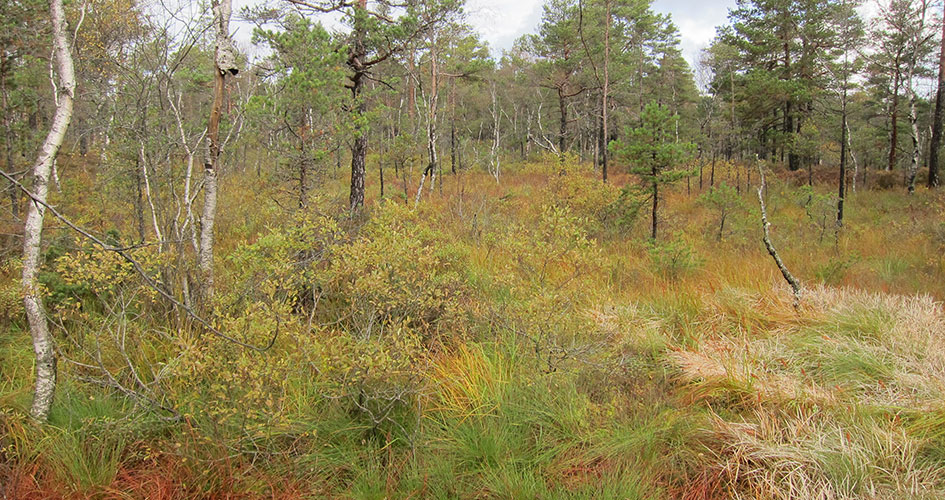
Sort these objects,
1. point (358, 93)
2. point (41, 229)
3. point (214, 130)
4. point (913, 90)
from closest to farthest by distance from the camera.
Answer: point (41, 229) < point (214, 130) < point (358, 93) < point (913, 90)

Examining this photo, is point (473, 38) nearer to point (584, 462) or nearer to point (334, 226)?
point (334, 226)

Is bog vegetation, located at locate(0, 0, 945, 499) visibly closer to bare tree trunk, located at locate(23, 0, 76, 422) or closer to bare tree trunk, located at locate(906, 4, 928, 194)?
bare tree trunk, located at locate(23, 0, 76, 422)

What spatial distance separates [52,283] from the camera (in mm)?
4508

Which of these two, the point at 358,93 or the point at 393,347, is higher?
the point at 358,93

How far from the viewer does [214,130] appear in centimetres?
455

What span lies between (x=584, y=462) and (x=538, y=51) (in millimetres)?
23464

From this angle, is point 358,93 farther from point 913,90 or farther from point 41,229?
point 913,90

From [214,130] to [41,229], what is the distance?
184cm

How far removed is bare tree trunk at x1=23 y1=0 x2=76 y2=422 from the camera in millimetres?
2904

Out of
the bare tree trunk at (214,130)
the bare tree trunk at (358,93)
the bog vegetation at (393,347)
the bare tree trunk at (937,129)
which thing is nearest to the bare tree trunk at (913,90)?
the bare tree trunk at (937,129)

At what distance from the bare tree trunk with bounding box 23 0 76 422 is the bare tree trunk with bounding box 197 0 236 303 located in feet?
4.33

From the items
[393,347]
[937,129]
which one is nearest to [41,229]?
[393,347]

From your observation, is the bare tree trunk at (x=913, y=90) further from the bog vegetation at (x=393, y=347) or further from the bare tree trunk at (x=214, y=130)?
the bare tree trunk at (x=214, y=130)

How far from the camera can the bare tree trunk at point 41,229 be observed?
2.90 metres
